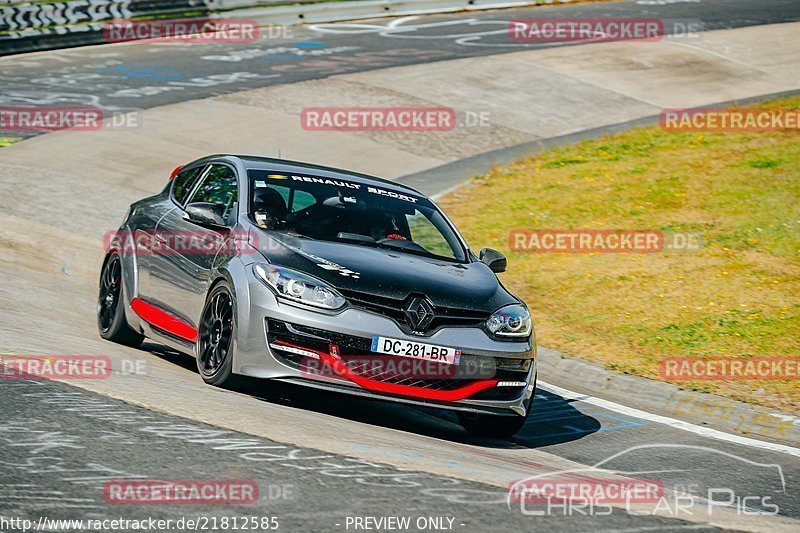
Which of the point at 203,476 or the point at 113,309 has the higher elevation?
the point at 203,476

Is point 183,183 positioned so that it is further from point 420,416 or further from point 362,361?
point 362,361

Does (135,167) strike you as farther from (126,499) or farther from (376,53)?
(126,499)

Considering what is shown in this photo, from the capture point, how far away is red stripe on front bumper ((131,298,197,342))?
831cm

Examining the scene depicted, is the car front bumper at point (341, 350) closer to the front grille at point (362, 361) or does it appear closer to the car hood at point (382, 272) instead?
the front grille at point (362, 361)

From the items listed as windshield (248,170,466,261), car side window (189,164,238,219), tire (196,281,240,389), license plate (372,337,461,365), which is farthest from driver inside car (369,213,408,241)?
license plate (372,337,461,365)

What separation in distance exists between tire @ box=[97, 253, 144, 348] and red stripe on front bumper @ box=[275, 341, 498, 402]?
2759 millimetres

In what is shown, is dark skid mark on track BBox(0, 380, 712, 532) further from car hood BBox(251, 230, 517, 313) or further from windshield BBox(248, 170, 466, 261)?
windshield BBox(248, 170, 466, 261)

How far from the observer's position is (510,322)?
25.1ft

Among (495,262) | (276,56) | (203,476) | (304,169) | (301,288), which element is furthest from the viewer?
(276,56)

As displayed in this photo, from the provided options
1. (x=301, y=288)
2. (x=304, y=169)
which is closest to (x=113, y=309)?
(x=304, y=169)

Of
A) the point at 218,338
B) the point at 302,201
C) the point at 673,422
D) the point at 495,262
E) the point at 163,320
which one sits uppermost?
the point at 302,201

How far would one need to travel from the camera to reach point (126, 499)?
4895mm

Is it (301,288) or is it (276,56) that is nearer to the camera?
(301,288)

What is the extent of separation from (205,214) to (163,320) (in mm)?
1005
